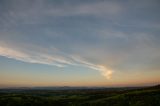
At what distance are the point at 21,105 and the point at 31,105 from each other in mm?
3768

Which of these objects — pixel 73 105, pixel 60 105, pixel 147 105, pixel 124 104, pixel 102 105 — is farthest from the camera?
pixel 60 105

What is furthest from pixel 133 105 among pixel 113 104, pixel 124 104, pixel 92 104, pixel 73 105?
pixel 73 105

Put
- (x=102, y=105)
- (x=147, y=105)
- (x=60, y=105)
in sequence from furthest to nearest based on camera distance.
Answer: (x=60, y=105) < (x=102, y=105) < (x=147, y=105)

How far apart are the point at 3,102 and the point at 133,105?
5187 cm

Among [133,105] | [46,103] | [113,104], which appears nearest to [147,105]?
[133,105]

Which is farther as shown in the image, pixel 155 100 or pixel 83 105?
pixel 83 105

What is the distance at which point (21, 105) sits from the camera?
79.6m

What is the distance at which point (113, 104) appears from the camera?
67062 mm

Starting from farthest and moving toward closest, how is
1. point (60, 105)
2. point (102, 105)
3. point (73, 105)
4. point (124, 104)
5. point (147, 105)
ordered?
point (60, 105), point (73, 105), point (102, 105), point (124, 104), point (147, 105)

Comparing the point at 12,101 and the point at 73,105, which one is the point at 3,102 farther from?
the point at 73,105

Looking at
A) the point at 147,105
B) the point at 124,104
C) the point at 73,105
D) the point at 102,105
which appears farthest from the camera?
the point at 73,105

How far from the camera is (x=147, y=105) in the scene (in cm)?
5722

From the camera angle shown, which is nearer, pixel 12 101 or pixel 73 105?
pixel 73 105

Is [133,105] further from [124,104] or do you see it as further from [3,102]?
[3,102]
